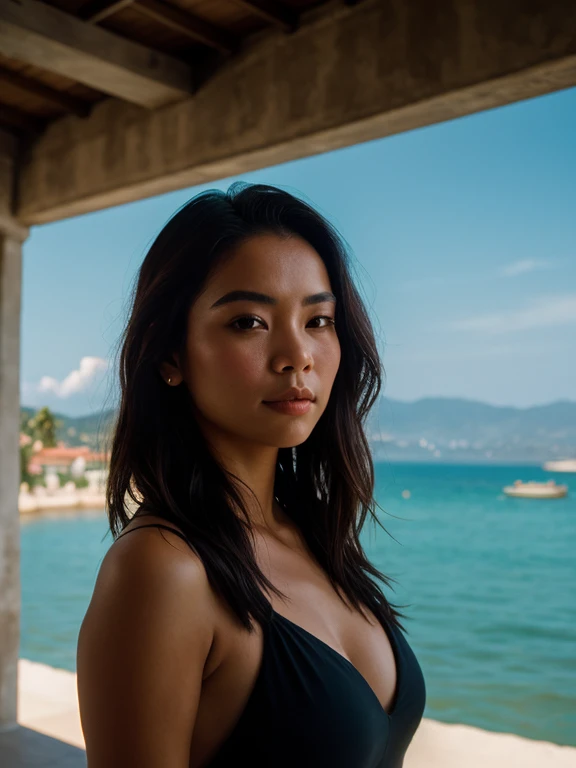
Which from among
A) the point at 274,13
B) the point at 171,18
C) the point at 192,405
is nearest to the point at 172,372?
the point at 192,405

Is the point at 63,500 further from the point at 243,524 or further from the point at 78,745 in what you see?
the point at 243,524

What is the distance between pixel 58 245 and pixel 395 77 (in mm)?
59699

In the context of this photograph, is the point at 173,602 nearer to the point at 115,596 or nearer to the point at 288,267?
the point at 115,596

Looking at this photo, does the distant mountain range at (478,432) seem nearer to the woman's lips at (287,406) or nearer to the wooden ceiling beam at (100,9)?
the wooden ceiling beam at (100,9)

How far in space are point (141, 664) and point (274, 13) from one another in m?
2.58

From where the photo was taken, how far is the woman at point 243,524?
85 centimetres

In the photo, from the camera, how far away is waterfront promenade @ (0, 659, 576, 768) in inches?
164

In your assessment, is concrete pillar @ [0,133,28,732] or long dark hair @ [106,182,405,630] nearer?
long dark hair @ [106,182,405,630]

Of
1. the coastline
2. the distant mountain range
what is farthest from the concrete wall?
the distant mountain range

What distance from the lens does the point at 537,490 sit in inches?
1769

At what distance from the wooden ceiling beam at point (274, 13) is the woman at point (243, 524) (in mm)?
1934

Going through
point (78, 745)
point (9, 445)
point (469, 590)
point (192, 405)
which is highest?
point (192, 405)

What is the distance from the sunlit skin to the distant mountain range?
5595cm

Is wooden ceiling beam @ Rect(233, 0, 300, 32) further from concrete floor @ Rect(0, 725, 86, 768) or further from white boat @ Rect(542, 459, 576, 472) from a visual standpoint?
white boat @ Rect(542, 459, 576, 472)
